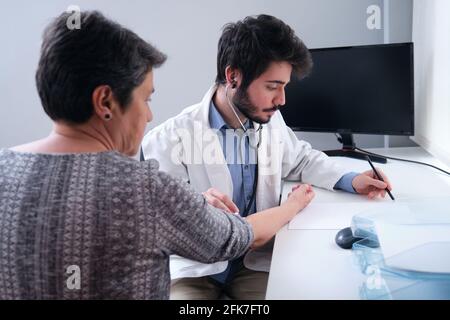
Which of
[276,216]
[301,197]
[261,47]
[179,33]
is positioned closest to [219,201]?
[276,216]

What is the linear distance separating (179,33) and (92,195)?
1.61 m

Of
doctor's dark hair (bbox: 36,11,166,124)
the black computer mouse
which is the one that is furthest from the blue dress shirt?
doctor's dark hair (bbox: 36,11,166,124)

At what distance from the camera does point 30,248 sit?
0.56 meters

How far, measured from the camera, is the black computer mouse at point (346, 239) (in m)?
0.80

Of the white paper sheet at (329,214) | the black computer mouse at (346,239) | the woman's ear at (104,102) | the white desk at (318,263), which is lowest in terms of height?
the white desk at (318,263)

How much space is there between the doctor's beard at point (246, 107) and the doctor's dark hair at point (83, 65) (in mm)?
612

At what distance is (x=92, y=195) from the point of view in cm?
56

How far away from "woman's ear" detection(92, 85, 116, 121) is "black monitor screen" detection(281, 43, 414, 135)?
1.18m

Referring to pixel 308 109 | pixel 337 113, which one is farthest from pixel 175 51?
pixel 337 113

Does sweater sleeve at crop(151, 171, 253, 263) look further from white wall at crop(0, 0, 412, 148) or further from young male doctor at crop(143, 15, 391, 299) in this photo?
white wall at crop(0, 0, 412, 148)

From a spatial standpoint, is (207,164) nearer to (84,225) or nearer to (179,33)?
(84,225)

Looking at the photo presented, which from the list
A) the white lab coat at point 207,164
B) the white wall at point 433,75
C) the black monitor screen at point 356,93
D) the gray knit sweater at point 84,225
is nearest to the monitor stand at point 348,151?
the black monitor screen at point 356,93

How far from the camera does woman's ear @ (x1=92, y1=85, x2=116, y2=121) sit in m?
A: 0.60

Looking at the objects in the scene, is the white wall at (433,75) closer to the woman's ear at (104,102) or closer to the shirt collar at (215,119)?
the shirt collar at (215,119)
